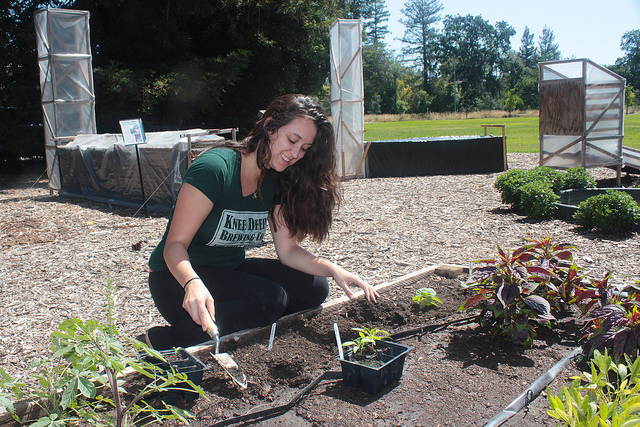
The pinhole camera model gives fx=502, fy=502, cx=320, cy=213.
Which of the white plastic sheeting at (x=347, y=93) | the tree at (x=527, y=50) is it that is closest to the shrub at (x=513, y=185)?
the white plastic sheeting at (x=347, y=93)

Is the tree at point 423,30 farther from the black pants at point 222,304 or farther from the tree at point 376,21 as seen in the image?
the black pants at point 222,304

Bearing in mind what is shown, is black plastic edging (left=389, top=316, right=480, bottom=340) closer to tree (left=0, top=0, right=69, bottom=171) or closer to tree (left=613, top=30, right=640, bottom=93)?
tree (left=0, top=0, right=69, bottom=171)

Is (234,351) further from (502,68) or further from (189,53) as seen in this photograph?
(502,68)

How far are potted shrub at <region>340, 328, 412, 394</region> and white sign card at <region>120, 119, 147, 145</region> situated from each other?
5930 mm

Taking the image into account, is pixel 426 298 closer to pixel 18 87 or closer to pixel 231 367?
pixel 231 367

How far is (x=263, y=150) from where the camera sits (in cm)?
238

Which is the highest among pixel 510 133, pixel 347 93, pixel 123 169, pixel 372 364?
pixel 347 93

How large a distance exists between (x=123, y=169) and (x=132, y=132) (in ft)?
4.39

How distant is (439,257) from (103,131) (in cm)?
1414

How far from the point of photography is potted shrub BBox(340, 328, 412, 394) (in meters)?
1.88

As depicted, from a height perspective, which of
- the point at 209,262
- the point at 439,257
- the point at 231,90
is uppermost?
the point at 231,90

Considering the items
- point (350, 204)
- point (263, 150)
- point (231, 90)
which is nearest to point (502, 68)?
point (231, 90)

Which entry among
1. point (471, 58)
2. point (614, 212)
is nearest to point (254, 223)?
point (614, 212)

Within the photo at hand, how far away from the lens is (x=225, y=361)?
1.84 metres
